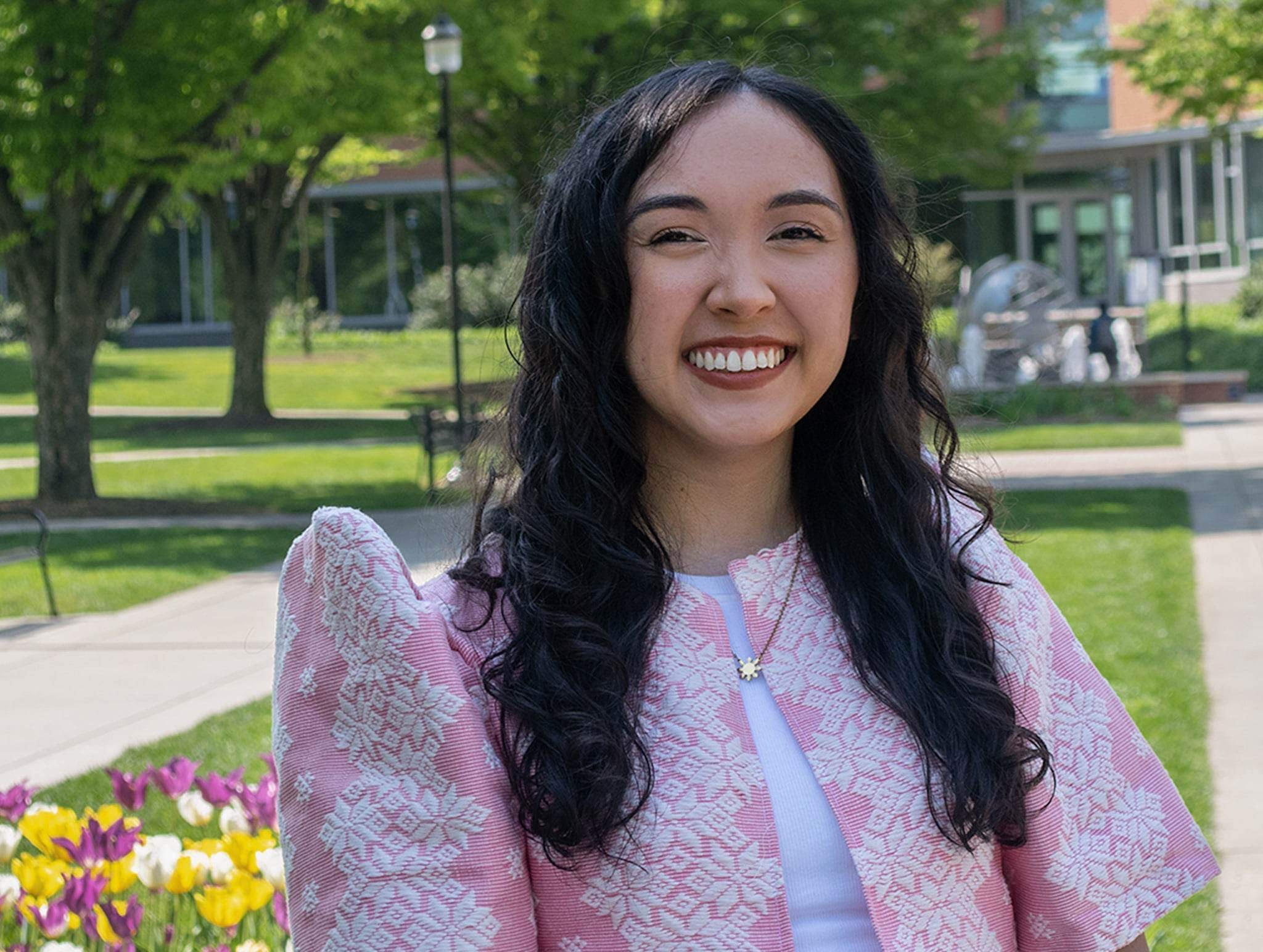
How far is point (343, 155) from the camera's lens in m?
28.9

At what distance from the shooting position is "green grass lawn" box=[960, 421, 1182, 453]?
1758cm

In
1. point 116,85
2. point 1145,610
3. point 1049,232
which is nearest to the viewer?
point 1145,610

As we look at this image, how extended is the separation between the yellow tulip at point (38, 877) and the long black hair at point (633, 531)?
1.78m

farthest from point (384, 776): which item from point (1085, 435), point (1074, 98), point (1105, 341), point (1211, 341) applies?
point (1074, 98)

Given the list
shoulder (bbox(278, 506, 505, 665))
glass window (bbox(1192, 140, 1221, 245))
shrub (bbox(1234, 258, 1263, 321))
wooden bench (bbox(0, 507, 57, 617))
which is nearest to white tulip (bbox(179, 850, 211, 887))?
shoulder (bbox(278, 506, 505, 665))

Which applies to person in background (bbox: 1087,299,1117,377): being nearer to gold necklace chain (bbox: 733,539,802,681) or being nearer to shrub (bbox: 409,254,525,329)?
shrub (bbox: 409,254,525,329)

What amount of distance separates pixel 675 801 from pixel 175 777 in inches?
103

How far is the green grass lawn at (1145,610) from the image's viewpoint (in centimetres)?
528

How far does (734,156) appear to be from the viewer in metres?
1.90

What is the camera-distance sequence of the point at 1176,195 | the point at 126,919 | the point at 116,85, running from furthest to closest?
the point at 1176,195
the point at 116,85
the point at 126,919

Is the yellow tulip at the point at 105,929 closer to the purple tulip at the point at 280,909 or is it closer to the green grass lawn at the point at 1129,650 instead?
the purple tulip at the point at 280,909

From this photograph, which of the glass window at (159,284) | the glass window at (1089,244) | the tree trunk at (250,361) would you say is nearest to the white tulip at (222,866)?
the tree trunk at (250,361)

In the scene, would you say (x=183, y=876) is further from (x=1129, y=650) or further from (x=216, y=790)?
(x=1129, y=650)

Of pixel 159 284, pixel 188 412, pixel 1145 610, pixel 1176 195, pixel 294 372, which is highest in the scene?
pixel 1176 195
